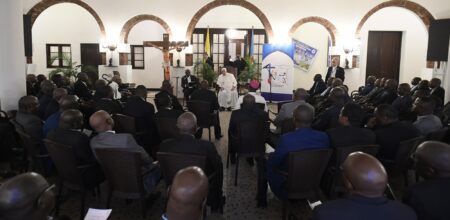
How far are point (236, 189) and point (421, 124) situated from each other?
7.74 ft

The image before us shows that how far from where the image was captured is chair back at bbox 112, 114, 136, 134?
4.87 m

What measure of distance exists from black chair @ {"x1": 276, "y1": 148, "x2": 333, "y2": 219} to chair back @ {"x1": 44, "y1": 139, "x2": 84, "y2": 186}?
1846 millimetres

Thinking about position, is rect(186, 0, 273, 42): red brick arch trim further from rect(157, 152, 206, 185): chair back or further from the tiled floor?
rect(157, 152, 206, 185): chair back

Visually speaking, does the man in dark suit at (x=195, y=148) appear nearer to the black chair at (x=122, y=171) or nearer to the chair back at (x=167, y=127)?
the black chair at (x=122, y=171)

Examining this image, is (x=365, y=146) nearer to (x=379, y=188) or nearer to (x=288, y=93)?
(x=379, y=188)

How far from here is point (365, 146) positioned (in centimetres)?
343

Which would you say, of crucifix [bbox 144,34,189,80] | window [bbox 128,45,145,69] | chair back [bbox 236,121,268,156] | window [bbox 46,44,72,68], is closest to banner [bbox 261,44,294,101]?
crucifix [bbox 144,34,189,80]

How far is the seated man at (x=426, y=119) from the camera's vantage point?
4.56 metres

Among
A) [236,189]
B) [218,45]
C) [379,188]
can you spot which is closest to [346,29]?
[218,45]

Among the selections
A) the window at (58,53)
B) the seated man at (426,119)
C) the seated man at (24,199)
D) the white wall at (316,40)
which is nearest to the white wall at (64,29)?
the window at (58,53)

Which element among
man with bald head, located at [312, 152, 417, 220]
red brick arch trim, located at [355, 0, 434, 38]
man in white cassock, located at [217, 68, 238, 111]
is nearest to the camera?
man with bald head, located at [312, 152, 417, 220]

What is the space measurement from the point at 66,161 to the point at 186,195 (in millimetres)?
2168

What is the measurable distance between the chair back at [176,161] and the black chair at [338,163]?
1255 mm

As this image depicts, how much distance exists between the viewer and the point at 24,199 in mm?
1659
